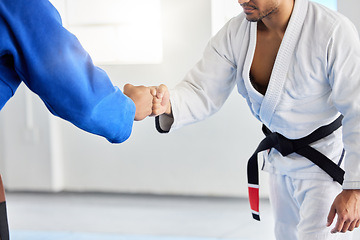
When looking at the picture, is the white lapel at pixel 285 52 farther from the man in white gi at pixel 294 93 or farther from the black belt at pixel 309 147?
the black belt at pixel 309 147

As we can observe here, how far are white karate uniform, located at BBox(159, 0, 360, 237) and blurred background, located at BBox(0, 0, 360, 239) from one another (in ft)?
5.81

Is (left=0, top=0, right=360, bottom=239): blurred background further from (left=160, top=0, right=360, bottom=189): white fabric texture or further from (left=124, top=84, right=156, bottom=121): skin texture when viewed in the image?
(left=124, top=84, right=156, bottom=121): skin texture

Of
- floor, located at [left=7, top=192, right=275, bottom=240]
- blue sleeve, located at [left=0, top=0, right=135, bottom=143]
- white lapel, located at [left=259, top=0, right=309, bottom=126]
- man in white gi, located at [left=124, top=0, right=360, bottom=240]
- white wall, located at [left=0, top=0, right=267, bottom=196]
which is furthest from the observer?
white wall, located at [left=0, top=0, right=267, bottom=196]

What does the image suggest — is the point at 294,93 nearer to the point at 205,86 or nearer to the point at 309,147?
the point at 309,147

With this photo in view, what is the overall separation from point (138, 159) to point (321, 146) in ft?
7.72

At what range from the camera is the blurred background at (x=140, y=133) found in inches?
151

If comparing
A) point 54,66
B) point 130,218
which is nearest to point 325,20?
point 54,66

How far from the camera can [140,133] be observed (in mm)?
4070

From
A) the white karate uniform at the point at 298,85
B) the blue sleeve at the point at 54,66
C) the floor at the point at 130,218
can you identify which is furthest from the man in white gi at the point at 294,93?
the floor at the point at 130,218

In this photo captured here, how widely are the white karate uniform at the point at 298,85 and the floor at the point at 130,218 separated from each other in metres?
1.37

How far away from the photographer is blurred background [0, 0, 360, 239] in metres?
3.84

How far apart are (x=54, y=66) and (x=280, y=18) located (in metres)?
0.96

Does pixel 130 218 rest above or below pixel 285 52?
below

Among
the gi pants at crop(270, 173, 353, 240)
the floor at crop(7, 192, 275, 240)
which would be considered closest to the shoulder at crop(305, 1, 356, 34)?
the gi pants at crop(270, 173, 353, 240)
